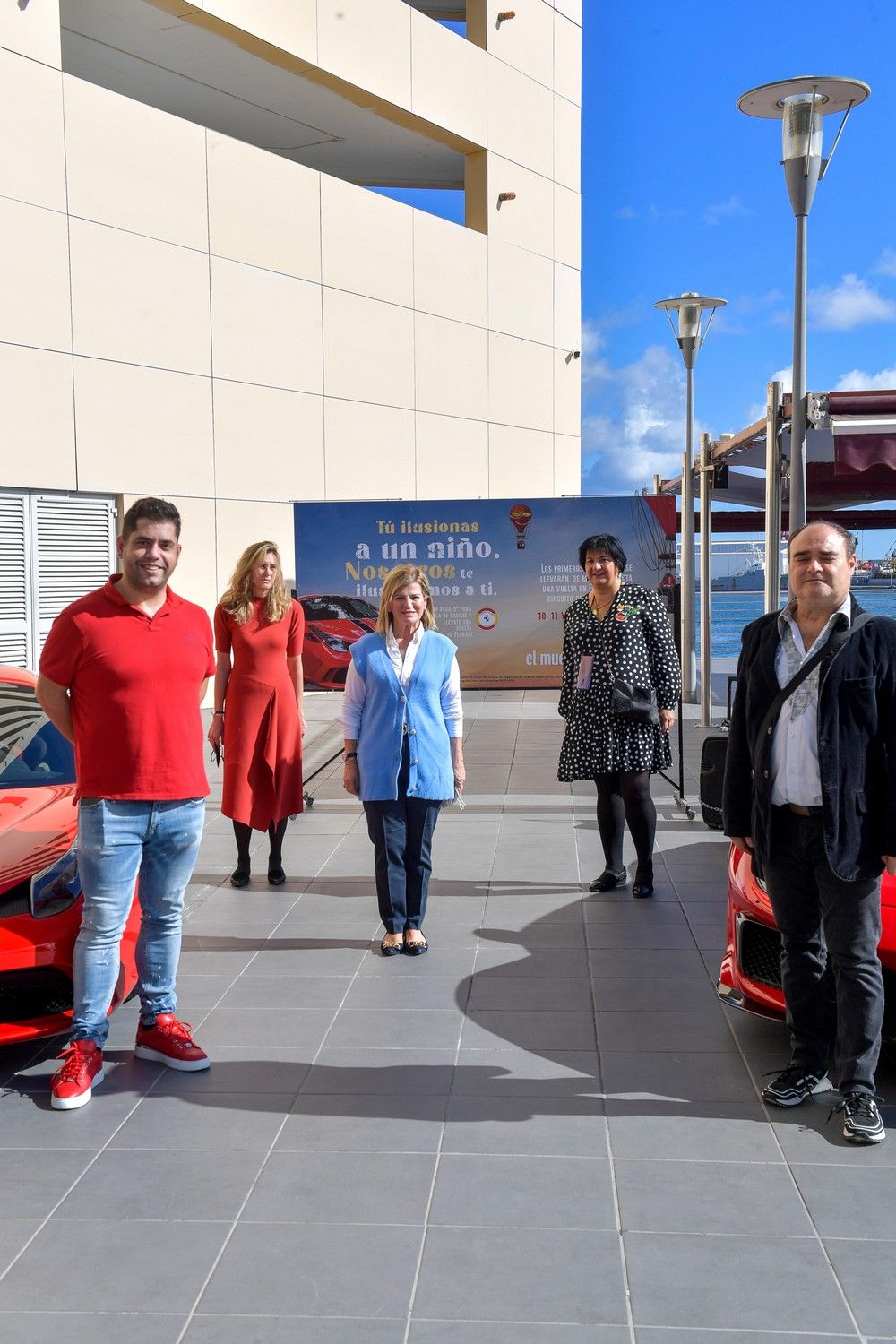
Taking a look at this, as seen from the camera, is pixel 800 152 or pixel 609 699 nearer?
pixel 609 699

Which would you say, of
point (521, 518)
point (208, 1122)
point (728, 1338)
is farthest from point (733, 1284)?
point (521, 518)

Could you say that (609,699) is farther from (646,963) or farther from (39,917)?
(39,917)

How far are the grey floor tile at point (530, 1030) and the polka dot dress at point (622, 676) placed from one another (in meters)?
1.84

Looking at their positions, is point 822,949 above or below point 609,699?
below

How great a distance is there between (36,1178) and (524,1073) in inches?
61.2

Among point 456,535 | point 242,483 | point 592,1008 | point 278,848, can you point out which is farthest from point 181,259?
point 592,1008

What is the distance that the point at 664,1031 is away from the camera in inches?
174

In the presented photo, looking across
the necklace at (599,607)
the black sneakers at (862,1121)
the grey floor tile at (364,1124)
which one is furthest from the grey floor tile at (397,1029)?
the necklace at (599,607)

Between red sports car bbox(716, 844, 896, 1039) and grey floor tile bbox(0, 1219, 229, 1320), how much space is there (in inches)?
76.9

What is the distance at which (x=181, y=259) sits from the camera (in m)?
14.2

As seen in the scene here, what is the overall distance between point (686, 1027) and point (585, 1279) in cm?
174

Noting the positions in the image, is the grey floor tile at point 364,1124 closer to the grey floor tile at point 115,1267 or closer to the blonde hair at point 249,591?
the grey floor tile at point 115,1267

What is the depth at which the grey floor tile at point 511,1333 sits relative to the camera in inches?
101

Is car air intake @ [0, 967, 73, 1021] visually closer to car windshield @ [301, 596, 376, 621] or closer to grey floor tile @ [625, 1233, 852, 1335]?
grey floor tile @ [625, 1233, 852, 1335]
